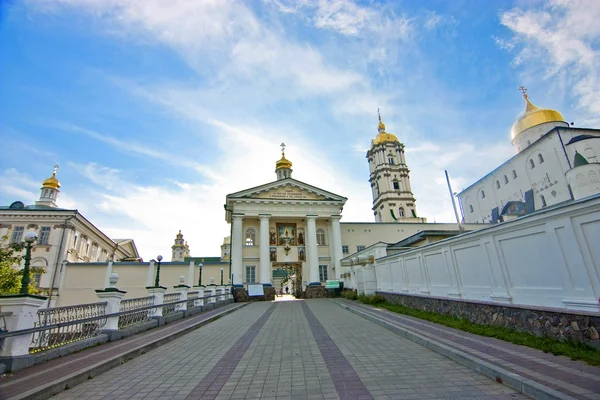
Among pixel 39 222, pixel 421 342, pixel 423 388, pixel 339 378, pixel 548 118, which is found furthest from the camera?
pixel 548 118

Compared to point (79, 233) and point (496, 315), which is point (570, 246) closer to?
point (496, 315)

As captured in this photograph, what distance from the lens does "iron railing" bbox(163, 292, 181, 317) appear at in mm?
13034

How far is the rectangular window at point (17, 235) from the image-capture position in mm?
32469

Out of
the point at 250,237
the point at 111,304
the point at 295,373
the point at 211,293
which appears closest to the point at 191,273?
the point at 250,237

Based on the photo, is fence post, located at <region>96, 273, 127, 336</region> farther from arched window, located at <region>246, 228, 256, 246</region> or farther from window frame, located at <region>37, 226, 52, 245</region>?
window frame, located at <region>37, 226, 52, 245</region>

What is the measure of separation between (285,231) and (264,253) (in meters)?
4.71

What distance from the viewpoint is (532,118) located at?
41594 mm

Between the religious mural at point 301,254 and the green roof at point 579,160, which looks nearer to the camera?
the green roof at point 579,160

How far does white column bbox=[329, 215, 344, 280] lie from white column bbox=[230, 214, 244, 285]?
10.9m

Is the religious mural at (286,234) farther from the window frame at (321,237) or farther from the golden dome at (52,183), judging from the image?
the golden dome at (52,183)

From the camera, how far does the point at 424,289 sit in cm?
1226

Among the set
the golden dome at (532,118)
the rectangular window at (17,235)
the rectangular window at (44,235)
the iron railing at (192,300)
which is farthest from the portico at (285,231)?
the golden dome at (532,118)

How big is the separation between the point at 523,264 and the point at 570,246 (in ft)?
4.73

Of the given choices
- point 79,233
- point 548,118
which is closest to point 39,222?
point 79,233
